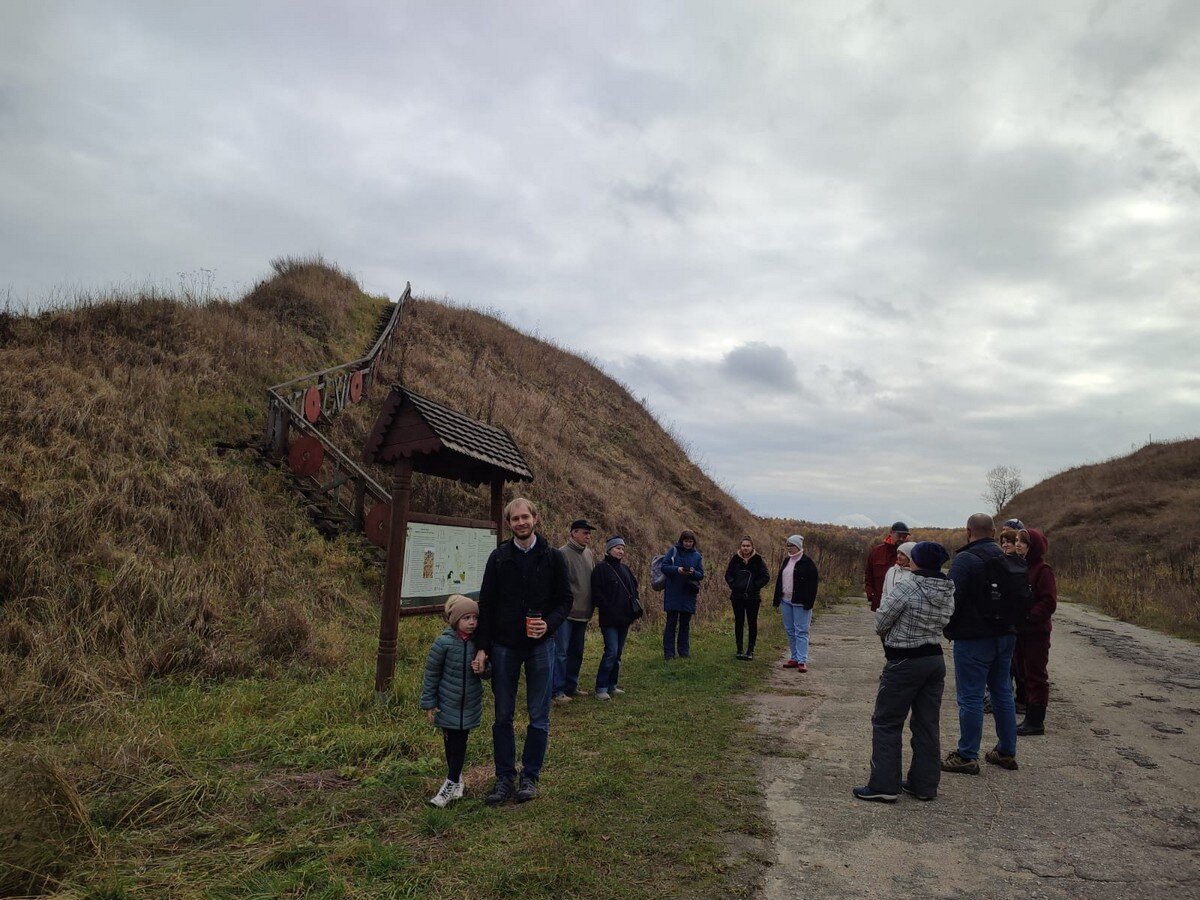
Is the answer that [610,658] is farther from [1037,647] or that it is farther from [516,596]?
[1037,647]

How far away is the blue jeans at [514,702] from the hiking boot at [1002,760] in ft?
11.5

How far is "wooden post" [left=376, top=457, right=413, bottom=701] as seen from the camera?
680cm

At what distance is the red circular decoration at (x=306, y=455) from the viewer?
40.7 ft

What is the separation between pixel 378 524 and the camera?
11898mm

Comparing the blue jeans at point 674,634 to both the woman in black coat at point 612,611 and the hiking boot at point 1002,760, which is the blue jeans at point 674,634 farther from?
the hiking boot at point 1002,760

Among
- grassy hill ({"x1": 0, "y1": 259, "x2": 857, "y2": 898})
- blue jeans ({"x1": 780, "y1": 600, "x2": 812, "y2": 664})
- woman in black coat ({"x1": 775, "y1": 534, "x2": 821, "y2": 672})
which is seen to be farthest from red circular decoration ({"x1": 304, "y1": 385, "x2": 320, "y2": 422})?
blue jeans ({"x1": 780, "y1": 600, "x2": 812, "y2": 664})

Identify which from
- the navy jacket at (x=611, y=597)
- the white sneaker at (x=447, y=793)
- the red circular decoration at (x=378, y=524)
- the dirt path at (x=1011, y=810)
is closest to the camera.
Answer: the dirt path at (x=1011, y=810)

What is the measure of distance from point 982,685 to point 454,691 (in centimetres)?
422

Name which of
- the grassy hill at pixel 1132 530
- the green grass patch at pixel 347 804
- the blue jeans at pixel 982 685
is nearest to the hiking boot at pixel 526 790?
the green grass patch at pixel 347 804

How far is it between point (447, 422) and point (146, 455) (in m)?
6.10

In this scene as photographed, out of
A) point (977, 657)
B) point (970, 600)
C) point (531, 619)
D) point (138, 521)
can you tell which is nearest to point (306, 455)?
point (138, 521)

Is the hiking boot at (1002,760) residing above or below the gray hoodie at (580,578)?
below

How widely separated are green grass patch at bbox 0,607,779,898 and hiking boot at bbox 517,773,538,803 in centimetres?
14

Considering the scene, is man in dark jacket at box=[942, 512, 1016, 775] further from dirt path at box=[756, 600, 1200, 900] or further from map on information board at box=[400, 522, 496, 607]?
map on information board at box=[400, 522, 496, 607]
